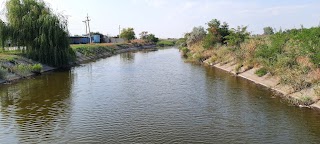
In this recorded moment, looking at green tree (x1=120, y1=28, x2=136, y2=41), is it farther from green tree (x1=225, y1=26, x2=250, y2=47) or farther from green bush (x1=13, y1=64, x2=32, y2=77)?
green bush (x1=13, y1=64, x2=32, y2=77)

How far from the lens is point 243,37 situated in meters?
48.8

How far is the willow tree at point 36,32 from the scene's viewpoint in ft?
143

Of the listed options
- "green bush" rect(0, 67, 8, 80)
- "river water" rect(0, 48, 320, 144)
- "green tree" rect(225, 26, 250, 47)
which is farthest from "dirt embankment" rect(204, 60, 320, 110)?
"green bush" rect(0, 67, 8, 80)

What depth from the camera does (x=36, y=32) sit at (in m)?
44.0

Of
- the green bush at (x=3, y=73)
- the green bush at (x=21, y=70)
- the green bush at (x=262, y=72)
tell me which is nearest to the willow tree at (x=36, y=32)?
the green bush at (x=21, y=70)

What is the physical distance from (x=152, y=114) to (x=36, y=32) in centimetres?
3025

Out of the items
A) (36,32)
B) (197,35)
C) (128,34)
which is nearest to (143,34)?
(128,34)

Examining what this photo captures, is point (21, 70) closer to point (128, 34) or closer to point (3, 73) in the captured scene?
point (3, 73)

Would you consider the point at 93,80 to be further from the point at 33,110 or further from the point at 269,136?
the point at 269,136

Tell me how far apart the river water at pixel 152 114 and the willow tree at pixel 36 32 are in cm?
1373

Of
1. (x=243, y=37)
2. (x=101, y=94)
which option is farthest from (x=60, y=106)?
(x=243, y=37)

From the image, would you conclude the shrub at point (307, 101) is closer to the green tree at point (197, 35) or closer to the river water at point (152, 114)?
the river water at point (152, 114)

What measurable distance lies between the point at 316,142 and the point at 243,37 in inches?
1410

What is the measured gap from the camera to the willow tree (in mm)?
43500
